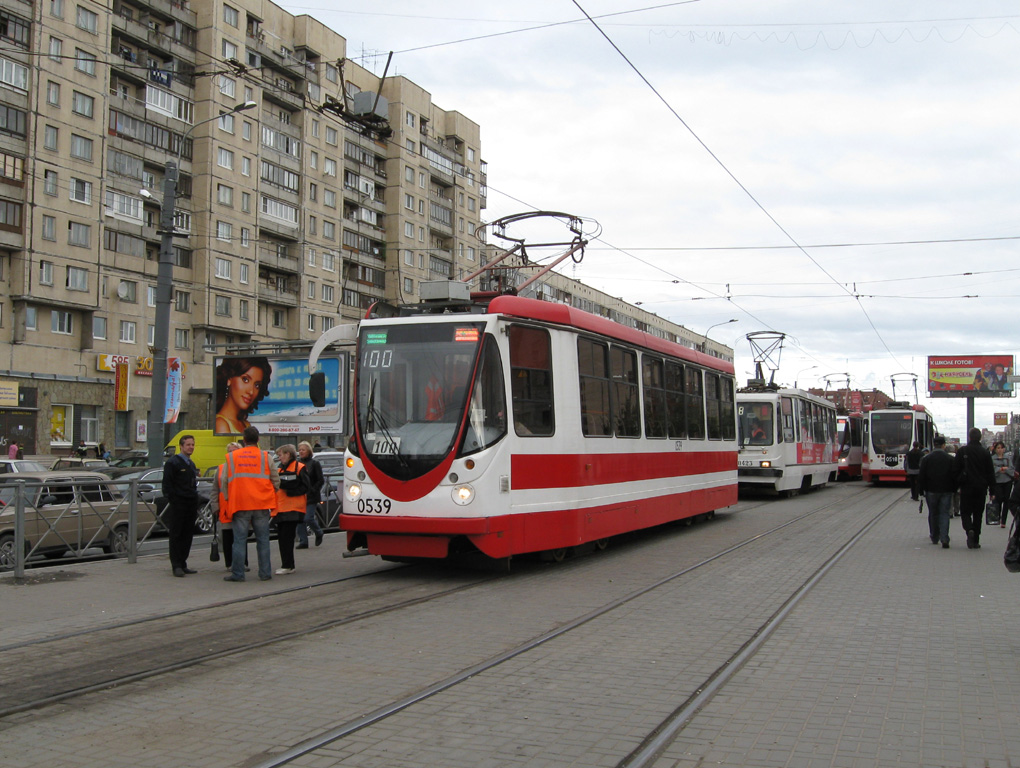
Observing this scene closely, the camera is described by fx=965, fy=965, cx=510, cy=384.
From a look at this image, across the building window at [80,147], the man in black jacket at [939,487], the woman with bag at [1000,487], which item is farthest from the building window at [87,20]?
the man in black jacket at [939,487]

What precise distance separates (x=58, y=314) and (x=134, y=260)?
17.5 feet

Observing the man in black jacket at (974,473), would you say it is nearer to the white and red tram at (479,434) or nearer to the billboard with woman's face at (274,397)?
the white and red tram at (479,434)

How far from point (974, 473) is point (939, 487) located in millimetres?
855

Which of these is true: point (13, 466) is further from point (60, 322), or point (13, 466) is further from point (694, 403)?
point (60, 322)

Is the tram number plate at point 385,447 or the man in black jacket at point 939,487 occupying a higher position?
the tram number plate at point 385,447

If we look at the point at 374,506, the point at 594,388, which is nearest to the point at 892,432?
the point at 594,388

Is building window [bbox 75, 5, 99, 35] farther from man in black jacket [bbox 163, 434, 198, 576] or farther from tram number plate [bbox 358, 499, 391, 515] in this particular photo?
tram number plate [bbox 358, 499, 391, 515]

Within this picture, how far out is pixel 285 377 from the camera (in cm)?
2444

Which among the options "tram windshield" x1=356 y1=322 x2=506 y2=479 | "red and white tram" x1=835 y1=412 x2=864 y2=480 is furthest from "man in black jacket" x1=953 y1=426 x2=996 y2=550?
"red and white tram" x1=835 y1=412 x2=864 y2=480

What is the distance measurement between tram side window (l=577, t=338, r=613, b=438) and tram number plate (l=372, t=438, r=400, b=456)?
8.52 ft

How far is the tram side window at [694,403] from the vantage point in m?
17.1

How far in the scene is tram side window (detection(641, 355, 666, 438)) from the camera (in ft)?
48.4

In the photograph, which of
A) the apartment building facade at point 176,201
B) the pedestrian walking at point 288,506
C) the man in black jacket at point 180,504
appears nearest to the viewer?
the man in black jacket at point 180,504

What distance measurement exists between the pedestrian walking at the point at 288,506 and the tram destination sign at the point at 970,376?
5888cm
